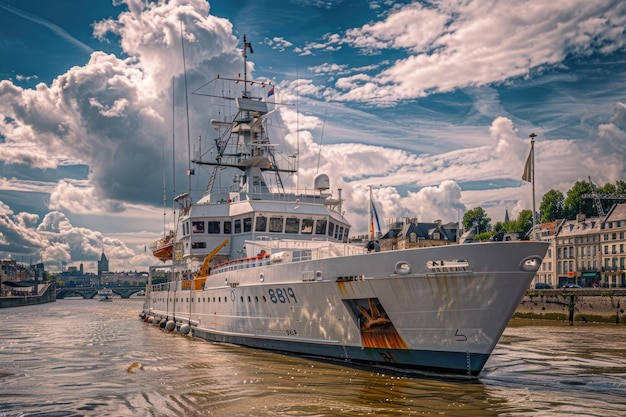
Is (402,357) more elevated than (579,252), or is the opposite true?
(579,252)

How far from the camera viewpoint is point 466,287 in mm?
15281

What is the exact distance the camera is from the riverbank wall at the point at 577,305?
150 ft

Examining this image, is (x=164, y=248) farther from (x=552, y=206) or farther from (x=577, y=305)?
(x=552, y=206)

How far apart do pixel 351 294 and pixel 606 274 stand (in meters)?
65.4

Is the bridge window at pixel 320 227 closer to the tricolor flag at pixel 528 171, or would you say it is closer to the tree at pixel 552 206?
the tricolor flag at pixel 528 171

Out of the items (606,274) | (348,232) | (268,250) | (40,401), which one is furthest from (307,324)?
(606,274)

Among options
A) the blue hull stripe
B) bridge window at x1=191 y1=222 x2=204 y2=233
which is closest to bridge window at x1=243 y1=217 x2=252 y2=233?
bridge window at x1=191 y1=222 x2=204 y2=233

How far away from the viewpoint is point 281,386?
628 inches

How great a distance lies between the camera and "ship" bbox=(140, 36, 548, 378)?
15242 mm

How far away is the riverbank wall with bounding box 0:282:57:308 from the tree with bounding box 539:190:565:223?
90024 millimetres

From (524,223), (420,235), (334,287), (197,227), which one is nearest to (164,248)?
(197,227)

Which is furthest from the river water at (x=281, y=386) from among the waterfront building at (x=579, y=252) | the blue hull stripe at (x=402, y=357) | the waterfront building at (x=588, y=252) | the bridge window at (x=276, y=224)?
the waterfront building at (x=579, y=252)

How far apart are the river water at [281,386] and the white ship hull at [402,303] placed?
686 millimetres

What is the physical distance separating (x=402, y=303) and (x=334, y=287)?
2664 mm
